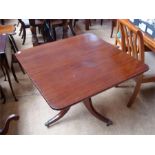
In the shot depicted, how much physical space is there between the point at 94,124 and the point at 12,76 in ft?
4.72

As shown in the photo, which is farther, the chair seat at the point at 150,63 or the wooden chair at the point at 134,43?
the chair seat at the point at 150,63

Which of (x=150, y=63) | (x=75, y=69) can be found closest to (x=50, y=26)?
(x=150, y=63)

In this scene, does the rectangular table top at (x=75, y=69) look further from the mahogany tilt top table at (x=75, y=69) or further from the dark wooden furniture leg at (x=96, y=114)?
the dark wooden furniture leg at (x=96, y=114)

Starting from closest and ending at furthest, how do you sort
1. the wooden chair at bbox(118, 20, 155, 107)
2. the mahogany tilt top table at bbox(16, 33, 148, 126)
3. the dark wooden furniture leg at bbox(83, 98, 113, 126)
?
the mahogany tilt top table at bbox(16, 33, 148, 126) < the wooden chair at bbox(118, 20, 155, 107) < the dark wooden furniture leg at bbox(83, 98, 113, 126)

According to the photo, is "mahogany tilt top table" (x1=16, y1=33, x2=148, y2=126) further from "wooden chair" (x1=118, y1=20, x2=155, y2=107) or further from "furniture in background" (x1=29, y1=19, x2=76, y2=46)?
"furniture in background" (x1=29, y1=19, x2=76, y2=46)

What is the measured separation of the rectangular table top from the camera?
1199mm

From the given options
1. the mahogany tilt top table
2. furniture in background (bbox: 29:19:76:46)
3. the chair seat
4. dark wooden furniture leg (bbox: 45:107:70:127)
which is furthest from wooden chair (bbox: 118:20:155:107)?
furniture in background (bbox: 29:19:76:46)

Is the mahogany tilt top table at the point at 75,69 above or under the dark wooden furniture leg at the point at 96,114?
above

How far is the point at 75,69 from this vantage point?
56.6 inches

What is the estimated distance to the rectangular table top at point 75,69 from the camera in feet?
3.93

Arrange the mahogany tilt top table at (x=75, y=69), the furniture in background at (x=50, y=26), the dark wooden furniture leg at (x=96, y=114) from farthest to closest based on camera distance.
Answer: the furniture in background at (x=50, y=26), the dark wooden furniture leg at (x=96, y=114), the mahogany tilt top table at (x=75, y=69)

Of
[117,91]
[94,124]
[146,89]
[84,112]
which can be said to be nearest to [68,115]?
[84,112]

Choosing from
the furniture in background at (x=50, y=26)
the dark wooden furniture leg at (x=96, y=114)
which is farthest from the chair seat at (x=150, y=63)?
the furniture in background at (x=50, y=26)
